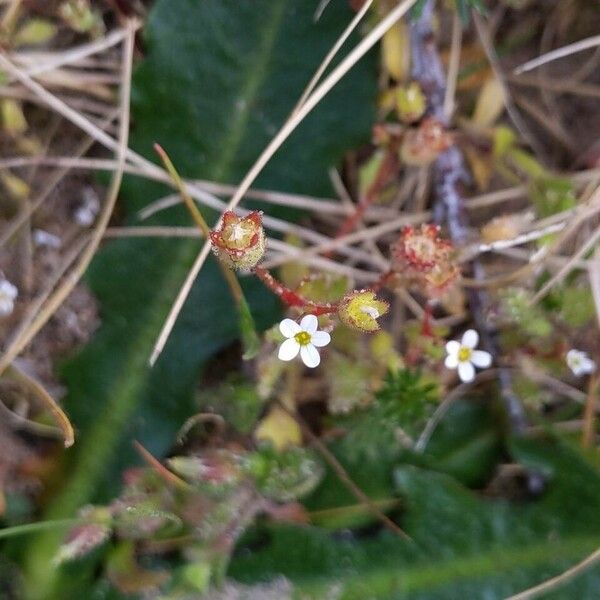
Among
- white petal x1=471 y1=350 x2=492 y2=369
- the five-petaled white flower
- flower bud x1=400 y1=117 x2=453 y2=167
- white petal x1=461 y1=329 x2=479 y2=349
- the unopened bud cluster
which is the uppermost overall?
flower bud x1=400 y1=117 x2=453 y2=167

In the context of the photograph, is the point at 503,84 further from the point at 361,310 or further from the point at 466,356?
the point at 361,310

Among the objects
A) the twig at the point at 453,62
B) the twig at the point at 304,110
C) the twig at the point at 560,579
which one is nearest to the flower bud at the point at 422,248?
the twig at the point at 304,110

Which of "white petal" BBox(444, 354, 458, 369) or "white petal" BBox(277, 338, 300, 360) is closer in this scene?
"white petal" BBox(277, 338, 300, 360)

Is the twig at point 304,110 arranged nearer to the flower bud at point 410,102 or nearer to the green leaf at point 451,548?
the flower bud at point 410,102

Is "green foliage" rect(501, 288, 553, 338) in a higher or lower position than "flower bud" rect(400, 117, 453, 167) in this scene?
lower

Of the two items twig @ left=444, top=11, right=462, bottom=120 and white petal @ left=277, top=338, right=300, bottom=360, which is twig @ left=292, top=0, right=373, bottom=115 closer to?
twig @ left=444, top=11, right=462, bottom=120

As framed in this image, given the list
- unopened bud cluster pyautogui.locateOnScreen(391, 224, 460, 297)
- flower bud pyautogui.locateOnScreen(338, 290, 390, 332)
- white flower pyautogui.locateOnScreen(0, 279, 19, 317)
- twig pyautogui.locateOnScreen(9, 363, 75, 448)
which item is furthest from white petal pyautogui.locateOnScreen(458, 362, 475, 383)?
white flower pyautogui.locateOnScreen(0, 279, 19, 317)
